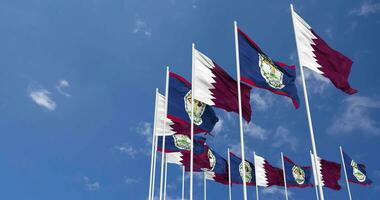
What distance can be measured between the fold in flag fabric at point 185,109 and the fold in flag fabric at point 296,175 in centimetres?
1579

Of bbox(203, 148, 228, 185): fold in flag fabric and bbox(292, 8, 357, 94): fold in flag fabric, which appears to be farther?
bbox(203, 148, 228, 185): fold in flag fabric

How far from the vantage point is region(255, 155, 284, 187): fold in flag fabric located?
31328 millimetres

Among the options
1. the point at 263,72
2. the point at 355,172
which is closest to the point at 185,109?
the point at 263,72

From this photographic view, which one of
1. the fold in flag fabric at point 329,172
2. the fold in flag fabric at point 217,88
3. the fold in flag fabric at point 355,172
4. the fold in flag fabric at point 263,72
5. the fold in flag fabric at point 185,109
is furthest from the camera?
the fold in flag fabric at point 355,172

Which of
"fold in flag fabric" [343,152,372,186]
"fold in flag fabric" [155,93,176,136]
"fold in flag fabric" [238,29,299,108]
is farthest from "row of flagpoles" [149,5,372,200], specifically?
"fold in flag fabric" [343,152,372,186]

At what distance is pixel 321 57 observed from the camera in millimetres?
15000

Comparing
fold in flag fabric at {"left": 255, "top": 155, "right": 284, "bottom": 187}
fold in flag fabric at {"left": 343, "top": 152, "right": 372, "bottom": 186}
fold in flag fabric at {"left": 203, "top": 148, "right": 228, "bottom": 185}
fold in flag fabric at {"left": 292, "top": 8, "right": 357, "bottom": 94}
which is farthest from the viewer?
fold in flag fabric at {"left": 343, "top": 152, "right": 372, "bottom": 186}

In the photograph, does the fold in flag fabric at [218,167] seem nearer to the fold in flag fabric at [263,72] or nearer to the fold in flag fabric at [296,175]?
the fold in flag fabric at [296,175]

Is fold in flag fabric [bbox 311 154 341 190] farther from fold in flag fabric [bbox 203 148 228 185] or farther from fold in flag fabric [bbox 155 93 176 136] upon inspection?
fold in flag fabric [bbox 155 93 176 136]

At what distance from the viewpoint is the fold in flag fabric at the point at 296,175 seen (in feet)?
109

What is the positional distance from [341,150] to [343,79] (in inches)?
939

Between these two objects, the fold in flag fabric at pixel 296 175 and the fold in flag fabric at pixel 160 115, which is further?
the fold in flag fabric at pixel 296 175

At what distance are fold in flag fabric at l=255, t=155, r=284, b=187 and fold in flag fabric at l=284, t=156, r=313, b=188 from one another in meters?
0.78

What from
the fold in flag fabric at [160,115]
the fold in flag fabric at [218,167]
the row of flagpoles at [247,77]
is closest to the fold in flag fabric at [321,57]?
the row of flagpoles at [247,77]
